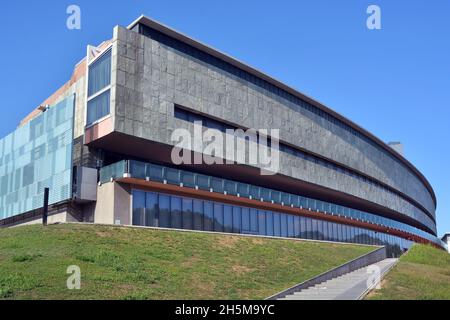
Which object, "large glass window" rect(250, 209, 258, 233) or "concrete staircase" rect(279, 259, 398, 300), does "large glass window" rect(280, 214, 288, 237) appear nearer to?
"large glass window" rect(250, 209, 258, 233)

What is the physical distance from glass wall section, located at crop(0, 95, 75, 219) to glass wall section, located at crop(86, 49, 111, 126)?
1479 millimetres

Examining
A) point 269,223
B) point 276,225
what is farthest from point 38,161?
point 276,225

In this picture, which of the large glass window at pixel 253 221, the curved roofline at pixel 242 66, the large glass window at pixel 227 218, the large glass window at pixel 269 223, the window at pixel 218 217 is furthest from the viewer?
the large glass window at pixel 269 223

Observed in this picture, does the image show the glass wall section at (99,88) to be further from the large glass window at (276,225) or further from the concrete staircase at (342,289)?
the concrete staircase at (342,289)

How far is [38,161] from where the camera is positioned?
42281 millimetres

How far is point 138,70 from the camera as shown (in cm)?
3747

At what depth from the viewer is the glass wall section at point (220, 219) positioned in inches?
1443

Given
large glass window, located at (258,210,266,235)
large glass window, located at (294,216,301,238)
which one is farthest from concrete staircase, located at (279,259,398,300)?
large glass window, located at (294,216,301,238)

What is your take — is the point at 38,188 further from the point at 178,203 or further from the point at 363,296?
the point at 363,296

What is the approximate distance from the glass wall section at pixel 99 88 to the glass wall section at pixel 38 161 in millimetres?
1479

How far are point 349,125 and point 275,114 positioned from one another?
18134mm

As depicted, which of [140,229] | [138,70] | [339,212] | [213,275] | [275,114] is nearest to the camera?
[213,275]

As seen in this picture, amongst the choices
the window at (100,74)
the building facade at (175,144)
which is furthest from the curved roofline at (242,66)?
the window at (100,74)
